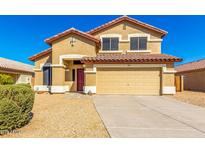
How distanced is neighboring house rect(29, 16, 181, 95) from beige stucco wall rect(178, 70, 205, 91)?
6990 millimetres

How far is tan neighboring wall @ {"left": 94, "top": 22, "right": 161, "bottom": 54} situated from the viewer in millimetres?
20578

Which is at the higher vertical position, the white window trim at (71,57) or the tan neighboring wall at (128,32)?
the tan neighboring wall at (128,32)

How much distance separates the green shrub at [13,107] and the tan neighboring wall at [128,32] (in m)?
15.1

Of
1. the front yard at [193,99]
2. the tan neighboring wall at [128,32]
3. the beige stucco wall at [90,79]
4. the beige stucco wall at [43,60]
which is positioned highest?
the tan neighboring wall at [128,32]

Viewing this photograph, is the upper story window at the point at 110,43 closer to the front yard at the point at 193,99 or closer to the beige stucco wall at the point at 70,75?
the beige stucco wall at the point at 70,75

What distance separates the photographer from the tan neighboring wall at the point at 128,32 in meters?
20.6

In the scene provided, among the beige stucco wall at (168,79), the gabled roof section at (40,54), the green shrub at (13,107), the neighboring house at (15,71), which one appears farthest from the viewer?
→ the neighboring house at (15,71)

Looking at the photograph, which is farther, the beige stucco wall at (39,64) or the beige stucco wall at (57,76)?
the beige stucco wall at (39,64)

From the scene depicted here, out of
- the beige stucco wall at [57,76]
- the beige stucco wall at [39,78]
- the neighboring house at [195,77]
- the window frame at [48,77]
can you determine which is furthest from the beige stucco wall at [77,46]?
the neighboring house at [195,77]

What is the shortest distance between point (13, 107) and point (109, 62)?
11750mm

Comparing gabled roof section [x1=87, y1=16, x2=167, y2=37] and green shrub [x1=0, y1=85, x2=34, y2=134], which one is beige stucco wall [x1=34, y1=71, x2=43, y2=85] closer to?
gabled roof section [x1=87, y1=16, x2=167, y2=37]

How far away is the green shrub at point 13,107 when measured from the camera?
5.85m

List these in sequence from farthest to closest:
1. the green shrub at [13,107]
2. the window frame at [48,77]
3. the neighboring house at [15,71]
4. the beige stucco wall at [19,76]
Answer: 1. the beige stucco wall at [19,76]
2. the neighboring house at [15,71]
3. the window frame at [48,77]
4. the green shrub at [13,107]
